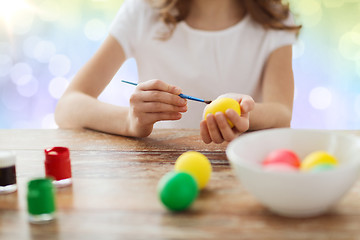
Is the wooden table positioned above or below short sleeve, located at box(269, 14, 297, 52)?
below

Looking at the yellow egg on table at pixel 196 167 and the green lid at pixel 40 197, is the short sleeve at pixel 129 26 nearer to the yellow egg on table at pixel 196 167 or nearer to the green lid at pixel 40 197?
the yellow egg on table at pixel 196 167

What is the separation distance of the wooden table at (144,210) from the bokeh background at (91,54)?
1.50m

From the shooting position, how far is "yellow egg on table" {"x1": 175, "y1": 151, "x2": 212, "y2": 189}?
2.65 feet

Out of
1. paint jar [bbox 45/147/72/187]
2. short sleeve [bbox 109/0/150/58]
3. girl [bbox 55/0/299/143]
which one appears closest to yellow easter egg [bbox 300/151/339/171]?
paint jar [bbox 45/147/72/187]

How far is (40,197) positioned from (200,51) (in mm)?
1184

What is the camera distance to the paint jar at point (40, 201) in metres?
0.69

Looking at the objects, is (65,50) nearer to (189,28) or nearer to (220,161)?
(189,28)

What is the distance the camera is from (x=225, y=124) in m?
1.07

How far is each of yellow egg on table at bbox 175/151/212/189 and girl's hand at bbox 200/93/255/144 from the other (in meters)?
0.25

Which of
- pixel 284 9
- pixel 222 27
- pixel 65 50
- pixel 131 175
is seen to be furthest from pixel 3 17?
pixel 131 175

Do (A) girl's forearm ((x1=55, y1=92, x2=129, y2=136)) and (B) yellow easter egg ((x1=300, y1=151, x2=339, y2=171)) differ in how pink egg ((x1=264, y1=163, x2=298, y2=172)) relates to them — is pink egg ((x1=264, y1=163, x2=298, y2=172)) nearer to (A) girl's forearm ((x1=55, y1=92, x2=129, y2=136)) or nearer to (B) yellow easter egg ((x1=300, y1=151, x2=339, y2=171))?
(B) yellow easter egg ((x1=300, y1=151, x2=339, y2=171))

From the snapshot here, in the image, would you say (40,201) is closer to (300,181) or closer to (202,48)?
(300,181)

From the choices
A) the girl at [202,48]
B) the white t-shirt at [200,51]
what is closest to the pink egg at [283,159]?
the girl at [202,48]

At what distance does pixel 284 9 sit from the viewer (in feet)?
5.95
